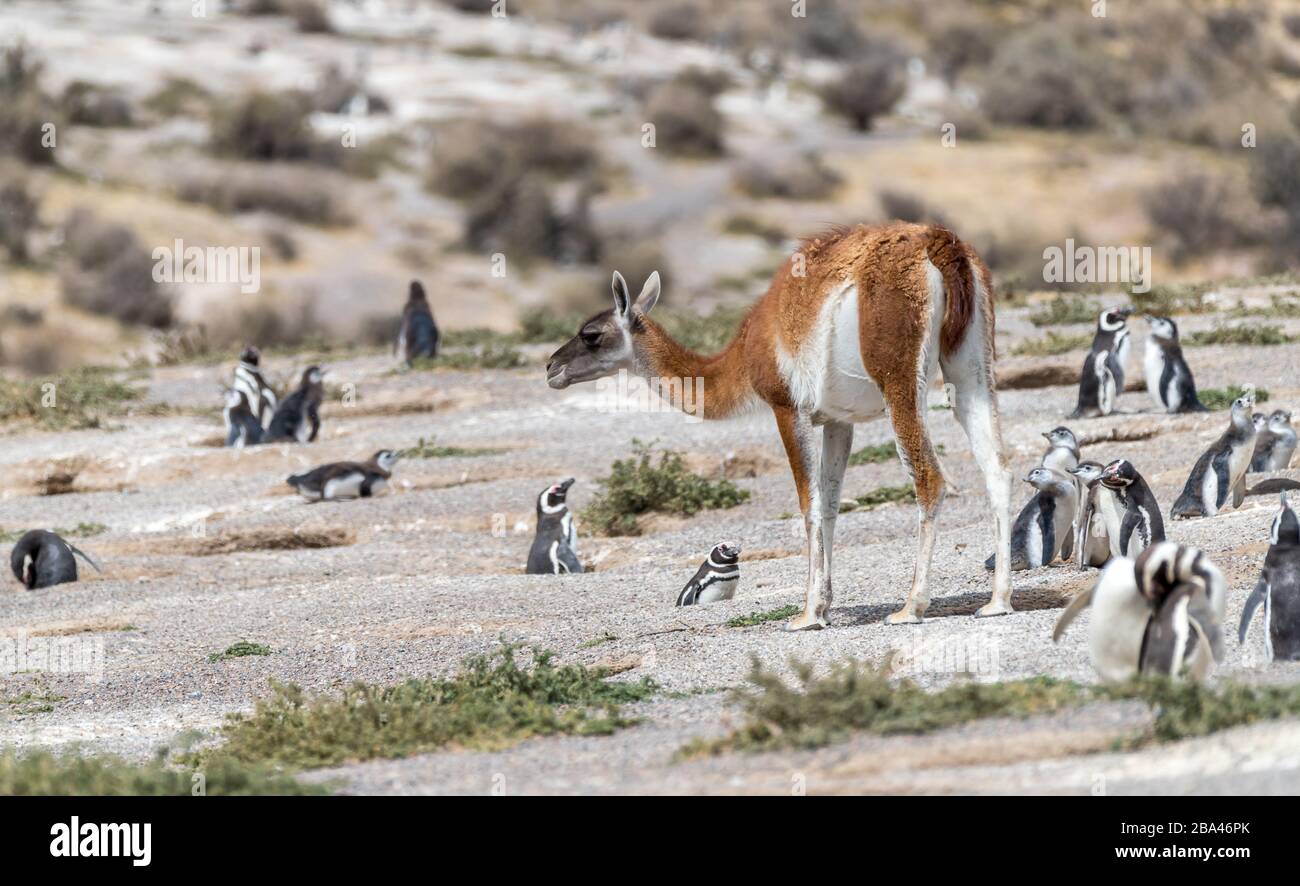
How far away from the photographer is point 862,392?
30.7 feet

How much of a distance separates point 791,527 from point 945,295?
190 inches

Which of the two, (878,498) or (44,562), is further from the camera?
(878,498)

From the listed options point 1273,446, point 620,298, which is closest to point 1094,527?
point 620,298

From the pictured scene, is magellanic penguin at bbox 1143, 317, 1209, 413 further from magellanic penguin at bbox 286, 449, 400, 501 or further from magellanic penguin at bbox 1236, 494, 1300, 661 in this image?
magellanic penguin at bbox 1236, 494, 1300, 661

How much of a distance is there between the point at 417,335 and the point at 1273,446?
1208 cm

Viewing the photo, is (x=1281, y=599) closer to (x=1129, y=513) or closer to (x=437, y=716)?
(x=1129, y=513)

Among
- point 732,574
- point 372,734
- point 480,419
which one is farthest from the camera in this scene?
point 480,419

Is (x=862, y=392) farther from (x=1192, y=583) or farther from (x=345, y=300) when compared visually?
(x=345, y=300)

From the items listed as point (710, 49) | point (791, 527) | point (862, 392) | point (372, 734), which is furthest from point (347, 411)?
point (710, 49)

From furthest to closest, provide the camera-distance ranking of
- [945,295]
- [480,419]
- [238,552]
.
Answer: [480,419] → [238,552] → [945,295]

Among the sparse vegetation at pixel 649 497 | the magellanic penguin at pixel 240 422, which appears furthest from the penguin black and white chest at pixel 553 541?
the magellanic penguin at pixel 240 422

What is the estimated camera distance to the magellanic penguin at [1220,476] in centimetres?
1153

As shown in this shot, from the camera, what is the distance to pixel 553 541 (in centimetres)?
1315

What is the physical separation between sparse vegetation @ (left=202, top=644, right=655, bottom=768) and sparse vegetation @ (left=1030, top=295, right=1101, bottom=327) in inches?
548
